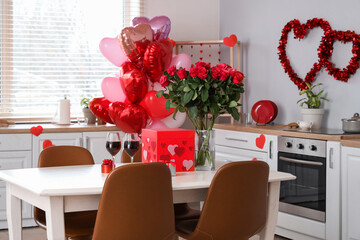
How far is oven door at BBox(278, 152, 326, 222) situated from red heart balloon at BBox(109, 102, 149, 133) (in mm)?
1153

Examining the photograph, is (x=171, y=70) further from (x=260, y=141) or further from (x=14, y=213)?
(x=260, y=141)

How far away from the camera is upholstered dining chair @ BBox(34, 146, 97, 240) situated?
111 inches

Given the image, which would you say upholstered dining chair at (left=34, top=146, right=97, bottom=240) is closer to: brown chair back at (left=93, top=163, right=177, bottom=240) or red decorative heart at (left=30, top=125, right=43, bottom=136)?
brown chair back at (left=93, top=163, right=177, bottom=240)

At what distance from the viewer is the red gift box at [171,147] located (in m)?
2.64

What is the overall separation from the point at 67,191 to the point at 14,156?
2.37 metres

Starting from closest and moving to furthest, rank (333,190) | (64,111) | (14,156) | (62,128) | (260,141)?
(333,190) → (260,141) → (14,156) → (62,128) → (64,111)

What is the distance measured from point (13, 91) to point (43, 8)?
2.71 feet

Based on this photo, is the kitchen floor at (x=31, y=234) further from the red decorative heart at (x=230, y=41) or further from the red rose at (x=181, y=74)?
the red rose at (x=181, y=74)

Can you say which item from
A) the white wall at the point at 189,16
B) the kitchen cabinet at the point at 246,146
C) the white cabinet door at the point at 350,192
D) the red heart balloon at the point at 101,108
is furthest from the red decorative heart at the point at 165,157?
the white wall at the point at 189,16

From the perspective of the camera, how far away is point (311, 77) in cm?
437

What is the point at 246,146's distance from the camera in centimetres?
441

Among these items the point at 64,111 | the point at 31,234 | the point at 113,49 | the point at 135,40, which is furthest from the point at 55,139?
the point at 135,40

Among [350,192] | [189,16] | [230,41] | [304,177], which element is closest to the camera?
[350,192]

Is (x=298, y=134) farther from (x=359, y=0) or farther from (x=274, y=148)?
(x=359, y=0)
